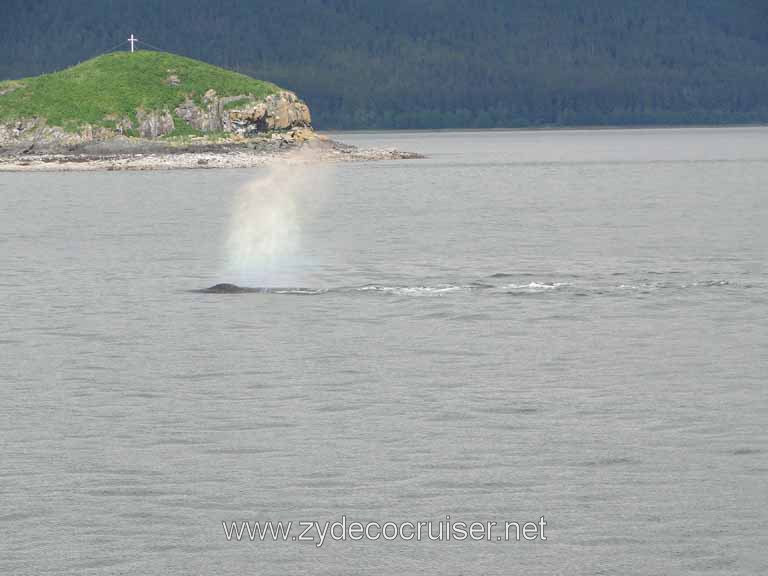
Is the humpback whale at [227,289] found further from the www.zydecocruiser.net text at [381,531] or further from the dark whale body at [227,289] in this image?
the www.zydecocruiser.net text at [381,531]

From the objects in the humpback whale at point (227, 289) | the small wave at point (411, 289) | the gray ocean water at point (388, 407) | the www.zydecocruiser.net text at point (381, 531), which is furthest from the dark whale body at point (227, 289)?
the www.zydecocruiser.net text at point (381, 531)

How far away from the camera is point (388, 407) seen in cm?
2503

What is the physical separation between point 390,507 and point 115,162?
179567 millimetres

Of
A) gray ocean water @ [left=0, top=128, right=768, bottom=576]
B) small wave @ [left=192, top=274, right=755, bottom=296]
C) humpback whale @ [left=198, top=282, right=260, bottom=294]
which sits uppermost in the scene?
gray ocean water @ [left=0, top=128, right=768, bottom=576]

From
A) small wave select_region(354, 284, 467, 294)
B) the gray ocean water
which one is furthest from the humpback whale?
small wave select_region(354, 284, 467, 294)

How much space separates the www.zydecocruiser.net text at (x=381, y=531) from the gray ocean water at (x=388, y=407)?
7.6 inches

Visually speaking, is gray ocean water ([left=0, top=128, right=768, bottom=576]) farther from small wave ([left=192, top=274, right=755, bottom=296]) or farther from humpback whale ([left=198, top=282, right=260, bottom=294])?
humpback whale ([left=198, top=282, right=260, bottom=294])

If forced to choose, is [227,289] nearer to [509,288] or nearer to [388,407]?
[509,288]

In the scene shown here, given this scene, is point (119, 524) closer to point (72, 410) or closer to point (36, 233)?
point (72, 410)

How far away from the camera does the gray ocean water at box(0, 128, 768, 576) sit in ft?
56.6

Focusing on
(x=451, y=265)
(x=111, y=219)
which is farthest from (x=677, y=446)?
(x=111, y=219)

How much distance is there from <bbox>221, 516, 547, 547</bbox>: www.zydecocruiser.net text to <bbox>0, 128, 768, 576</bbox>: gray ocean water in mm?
193

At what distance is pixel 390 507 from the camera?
60.7 feet

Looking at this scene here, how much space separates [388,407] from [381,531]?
754 centimetres
